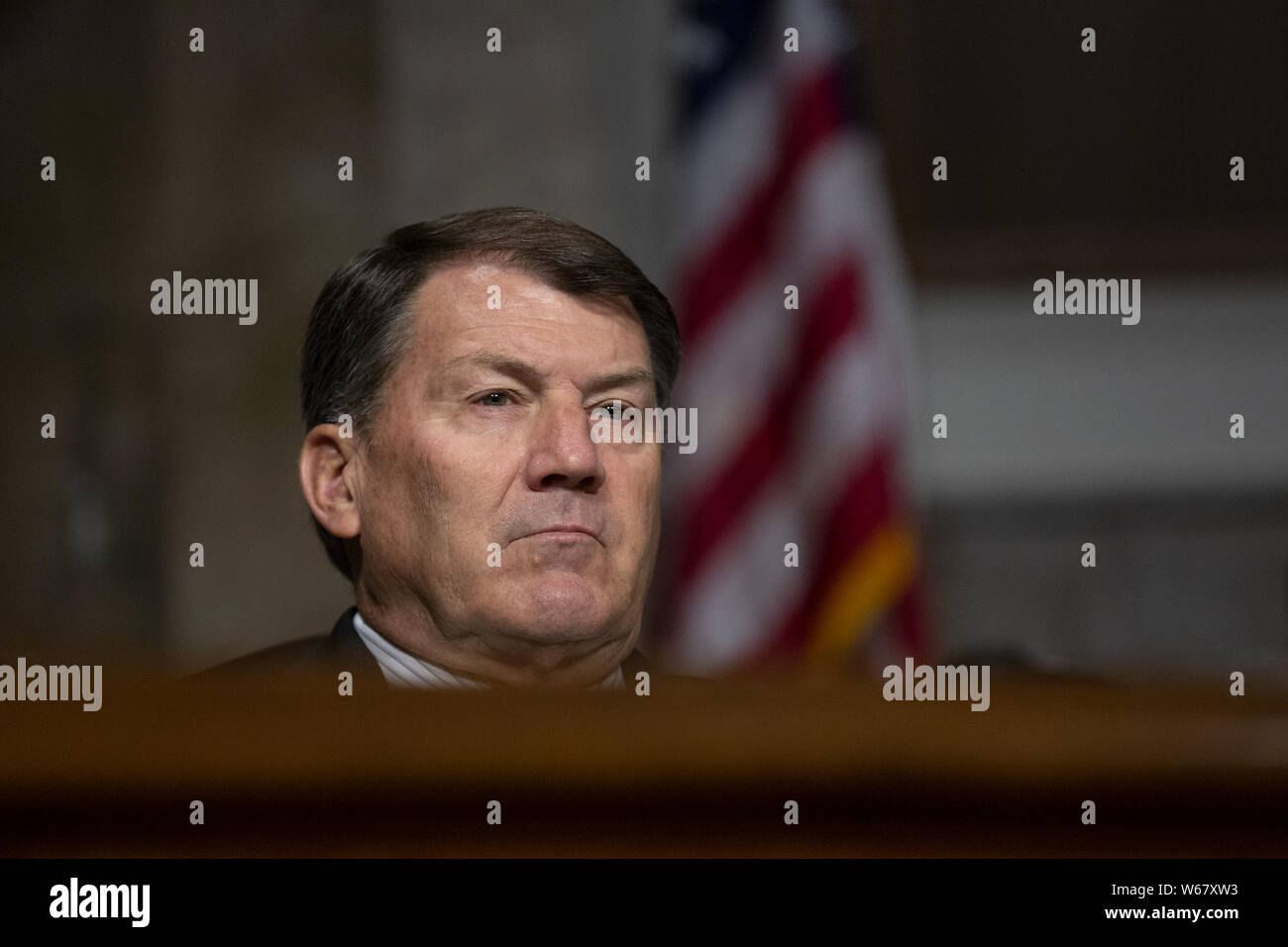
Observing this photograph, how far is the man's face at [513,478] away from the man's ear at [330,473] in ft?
0.04

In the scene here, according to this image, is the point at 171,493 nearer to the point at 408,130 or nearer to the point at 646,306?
the point at 408,130

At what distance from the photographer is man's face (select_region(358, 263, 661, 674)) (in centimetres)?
61

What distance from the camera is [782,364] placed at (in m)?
1.80

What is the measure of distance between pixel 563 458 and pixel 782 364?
3.97ft

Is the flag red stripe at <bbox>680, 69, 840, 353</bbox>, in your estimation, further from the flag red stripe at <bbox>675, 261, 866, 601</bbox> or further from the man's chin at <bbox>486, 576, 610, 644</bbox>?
the man's chin at <bbox>486, 576, 610, 644</bbox>

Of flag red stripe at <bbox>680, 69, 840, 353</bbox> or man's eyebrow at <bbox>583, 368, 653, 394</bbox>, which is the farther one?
flag red stripe at <bbox>680, 69, 840, 353</bbox>

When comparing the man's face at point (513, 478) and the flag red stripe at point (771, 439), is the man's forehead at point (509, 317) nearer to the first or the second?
the man's face at point (513, 478)

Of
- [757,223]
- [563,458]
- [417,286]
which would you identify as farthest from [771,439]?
[563,458]

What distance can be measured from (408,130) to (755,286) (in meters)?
0.52

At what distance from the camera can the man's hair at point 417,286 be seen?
2.43 ft
